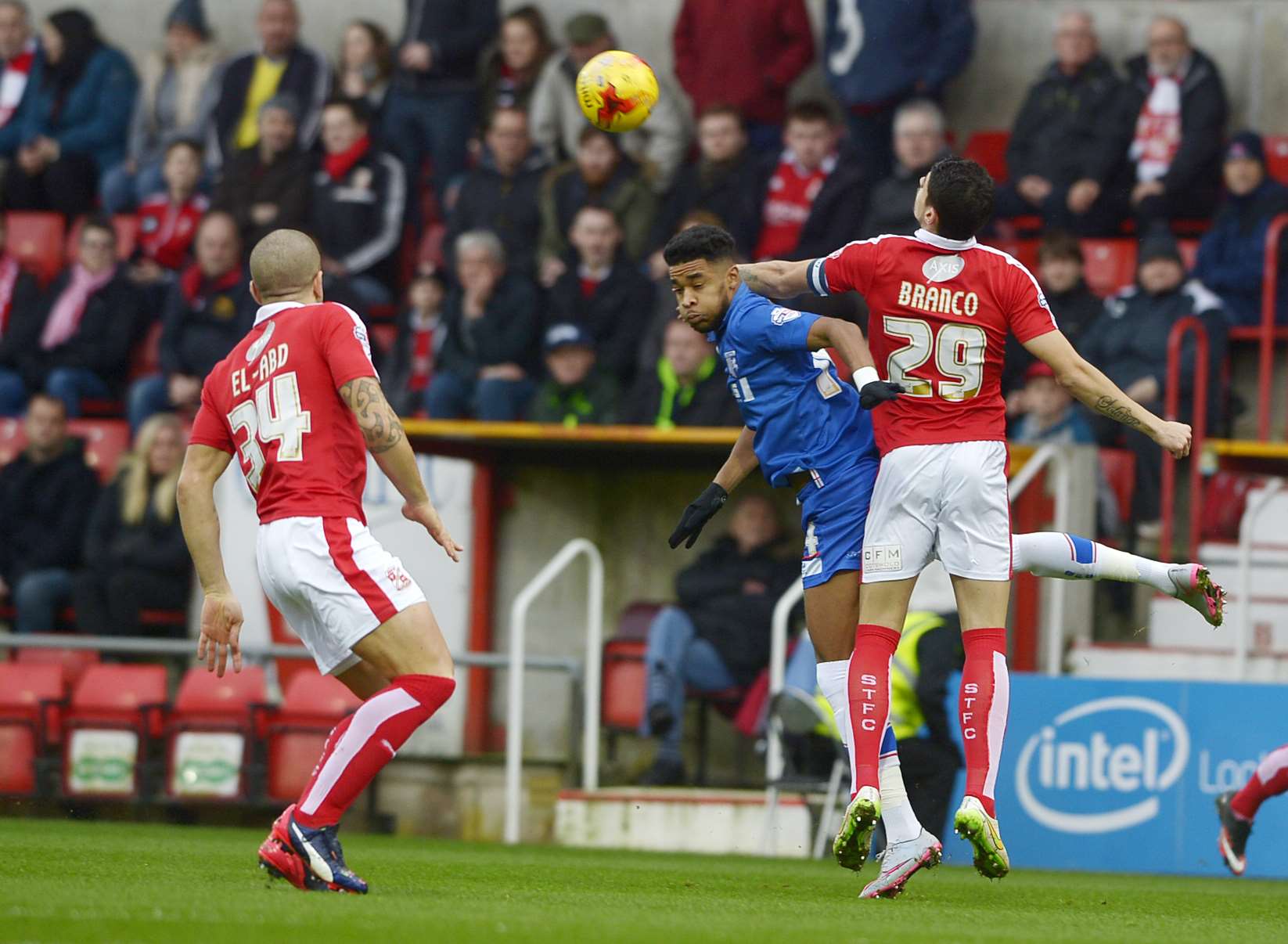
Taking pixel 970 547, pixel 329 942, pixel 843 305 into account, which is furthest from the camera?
pixel 843 305

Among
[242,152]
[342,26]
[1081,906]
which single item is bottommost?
[1081,906]

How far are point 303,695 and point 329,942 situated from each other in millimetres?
8230


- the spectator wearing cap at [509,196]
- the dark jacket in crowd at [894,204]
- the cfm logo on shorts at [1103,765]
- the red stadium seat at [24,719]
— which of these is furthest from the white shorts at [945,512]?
the spectator wearing cap at [509,196]

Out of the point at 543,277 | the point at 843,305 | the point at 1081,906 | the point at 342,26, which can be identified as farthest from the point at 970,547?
the point at 342,26

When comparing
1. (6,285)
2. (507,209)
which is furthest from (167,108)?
(507,209)

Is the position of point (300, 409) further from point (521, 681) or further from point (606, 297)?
point (606, 297)

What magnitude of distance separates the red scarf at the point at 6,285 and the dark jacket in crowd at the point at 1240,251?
8916 millimetres

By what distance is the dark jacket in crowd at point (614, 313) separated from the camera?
550 inches

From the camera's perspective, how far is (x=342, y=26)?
18.0 m

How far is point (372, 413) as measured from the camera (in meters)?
6.39

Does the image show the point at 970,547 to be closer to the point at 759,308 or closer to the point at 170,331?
the point at 759,308

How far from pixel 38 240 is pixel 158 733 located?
215 inches

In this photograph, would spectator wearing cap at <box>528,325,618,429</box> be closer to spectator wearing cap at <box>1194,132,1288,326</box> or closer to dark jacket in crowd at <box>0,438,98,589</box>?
dark jacket in crowd at <box>0,438,98,589</box>

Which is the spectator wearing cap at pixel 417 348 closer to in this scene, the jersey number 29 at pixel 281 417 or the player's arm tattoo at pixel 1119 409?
the jersey number 29 at pixel 281 417
